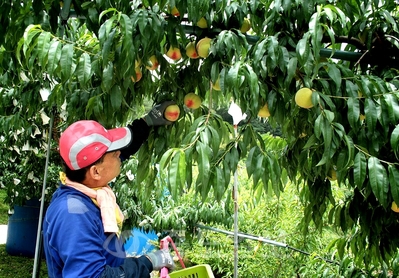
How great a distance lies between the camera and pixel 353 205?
1489mm

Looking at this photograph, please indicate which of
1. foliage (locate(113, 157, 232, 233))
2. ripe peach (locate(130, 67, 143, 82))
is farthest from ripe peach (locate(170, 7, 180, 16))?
foliage (locate(113, 157, 232, 233))

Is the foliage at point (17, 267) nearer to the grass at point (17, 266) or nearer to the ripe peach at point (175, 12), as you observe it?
the grass at point (17, 266)

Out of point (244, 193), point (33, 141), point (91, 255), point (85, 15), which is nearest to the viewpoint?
point (91, 255)

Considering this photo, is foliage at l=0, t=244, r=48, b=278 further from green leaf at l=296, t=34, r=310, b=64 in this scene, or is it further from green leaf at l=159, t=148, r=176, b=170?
green leaf at l=296, t=34, r=310, b=64

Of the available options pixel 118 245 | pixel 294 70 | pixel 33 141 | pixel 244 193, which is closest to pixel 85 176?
pixel 118 245

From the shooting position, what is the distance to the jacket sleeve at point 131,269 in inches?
47.5

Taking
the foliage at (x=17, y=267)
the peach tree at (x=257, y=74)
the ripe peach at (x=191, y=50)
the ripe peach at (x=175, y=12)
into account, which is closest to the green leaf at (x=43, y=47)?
the peach tree at (x=257, y=74)

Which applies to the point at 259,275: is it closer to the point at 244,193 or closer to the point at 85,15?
the point at 244,193

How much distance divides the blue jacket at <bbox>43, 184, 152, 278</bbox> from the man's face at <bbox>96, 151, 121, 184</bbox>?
10cm

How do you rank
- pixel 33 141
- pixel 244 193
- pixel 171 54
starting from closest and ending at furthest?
1. pixel 171 54
2. pixel 33 141
3. pixel 244 193

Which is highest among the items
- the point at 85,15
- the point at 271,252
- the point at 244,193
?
the point at 85,15

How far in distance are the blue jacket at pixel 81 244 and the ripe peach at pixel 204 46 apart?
0.57 meters

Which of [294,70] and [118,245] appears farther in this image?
[118,245]

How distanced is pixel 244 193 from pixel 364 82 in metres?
2.18
